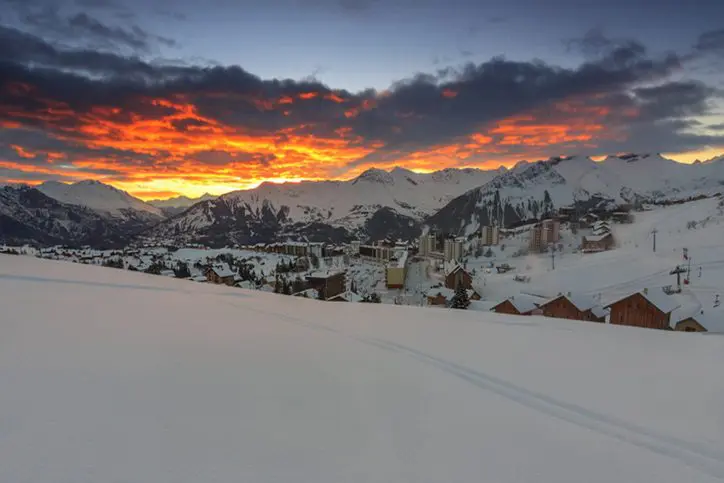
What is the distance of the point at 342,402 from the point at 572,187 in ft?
621

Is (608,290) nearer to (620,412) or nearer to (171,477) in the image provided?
(620,412)

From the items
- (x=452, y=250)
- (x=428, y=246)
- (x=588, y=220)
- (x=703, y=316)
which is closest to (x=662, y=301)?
(x=703, y=316)

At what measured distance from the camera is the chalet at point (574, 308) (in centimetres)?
1462

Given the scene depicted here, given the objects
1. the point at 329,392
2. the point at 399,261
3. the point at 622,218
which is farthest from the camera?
the point at 622,218

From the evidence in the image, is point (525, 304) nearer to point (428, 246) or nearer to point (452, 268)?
point (452, 268)

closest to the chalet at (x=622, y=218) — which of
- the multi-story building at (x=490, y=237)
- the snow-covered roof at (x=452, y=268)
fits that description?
the multi-story building at (x=490, y=237)

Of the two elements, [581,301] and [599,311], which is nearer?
[599,311]

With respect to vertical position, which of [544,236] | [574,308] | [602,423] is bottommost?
[574,308]

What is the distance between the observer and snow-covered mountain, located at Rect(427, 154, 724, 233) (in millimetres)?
133875

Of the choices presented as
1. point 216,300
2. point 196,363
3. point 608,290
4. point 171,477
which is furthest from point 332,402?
point 608,290

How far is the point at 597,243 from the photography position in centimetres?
4291

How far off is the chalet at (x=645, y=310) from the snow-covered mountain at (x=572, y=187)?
10627cm

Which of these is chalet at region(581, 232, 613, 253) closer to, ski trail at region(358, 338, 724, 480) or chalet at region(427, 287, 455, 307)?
chalet at region(427, 287, 455, 307)

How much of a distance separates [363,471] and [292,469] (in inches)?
12.0
